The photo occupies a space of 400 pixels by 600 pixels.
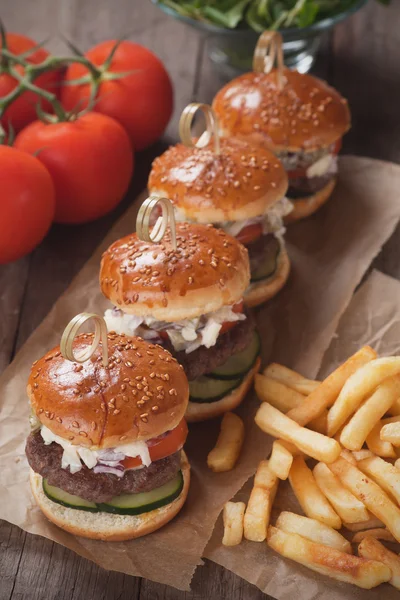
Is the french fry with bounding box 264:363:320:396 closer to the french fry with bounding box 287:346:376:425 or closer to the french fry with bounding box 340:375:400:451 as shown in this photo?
the french fry with bounding box 287:346:376:425

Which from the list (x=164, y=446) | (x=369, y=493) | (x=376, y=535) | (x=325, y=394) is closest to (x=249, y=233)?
(x=325, y=394)

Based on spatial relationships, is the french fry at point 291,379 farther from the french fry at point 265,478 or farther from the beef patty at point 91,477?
the beef patty at point 91,477

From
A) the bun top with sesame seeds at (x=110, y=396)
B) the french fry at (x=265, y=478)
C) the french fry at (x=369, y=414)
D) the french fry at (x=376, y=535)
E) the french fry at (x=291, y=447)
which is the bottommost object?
the french fry at (x=376, y=535)

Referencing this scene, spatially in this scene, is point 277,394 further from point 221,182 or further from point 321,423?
point 221,182

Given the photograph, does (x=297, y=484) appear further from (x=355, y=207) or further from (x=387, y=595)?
(x=355, y=207)

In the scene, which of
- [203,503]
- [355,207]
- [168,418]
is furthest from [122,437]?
[355,207]

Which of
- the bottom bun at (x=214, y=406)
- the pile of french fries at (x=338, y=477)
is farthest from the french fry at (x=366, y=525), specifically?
the bottom bun at (x=214, y=406)
